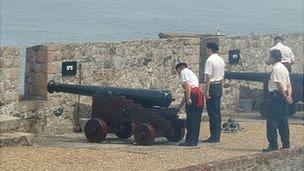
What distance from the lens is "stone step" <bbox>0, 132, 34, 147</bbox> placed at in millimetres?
14539

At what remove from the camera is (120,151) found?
14.2m

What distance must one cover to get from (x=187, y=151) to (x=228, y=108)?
6.05m

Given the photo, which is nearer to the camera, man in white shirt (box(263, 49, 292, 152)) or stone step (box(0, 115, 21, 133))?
man in white shirt (box(263, 49, 292, 152))

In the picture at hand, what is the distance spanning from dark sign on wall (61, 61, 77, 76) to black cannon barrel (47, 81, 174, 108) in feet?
2.72

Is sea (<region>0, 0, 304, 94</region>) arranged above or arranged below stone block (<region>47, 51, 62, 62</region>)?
above

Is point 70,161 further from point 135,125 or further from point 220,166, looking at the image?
point 220,166

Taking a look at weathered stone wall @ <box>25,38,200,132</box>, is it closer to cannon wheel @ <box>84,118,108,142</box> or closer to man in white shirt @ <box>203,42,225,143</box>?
cannon wheel @ <box>84,118,108,142</box>

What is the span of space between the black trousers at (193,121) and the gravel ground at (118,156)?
0.17m

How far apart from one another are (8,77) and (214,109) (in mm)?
3046

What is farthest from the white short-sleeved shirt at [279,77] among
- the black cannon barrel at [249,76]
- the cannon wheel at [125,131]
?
the black cannon barrel at [249,76]

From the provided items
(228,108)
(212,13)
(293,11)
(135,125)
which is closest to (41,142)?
(135,125)

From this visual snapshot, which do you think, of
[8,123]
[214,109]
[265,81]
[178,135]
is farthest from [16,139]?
[265,81]

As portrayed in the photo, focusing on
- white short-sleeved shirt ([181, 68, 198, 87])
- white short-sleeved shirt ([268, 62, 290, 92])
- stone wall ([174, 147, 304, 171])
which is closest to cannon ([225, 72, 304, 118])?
white short-sleeved shirt ([181, 68, 198, 87])

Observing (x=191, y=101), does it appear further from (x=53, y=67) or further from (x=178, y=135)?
(x=53, y=67)
